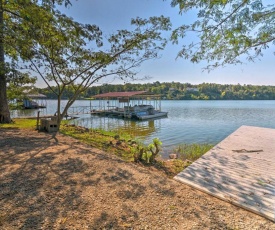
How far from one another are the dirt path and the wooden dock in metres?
0.24

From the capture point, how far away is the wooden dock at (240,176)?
2875 mm

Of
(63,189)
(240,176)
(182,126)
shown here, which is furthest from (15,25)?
(182,126)

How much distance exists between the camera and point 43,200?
263 centimetres

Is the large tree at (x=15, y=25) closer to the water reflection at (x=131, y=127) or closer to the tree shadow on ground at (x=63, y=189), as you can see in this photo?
the tree shadow on ground at (x=63, y=189)

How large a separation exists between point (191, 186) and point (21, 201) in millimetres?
2726

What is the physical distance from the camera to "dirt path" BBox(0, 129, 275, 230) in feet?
7.33

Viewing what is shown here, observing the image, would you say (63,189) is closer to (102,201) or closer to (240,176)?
(102,201)

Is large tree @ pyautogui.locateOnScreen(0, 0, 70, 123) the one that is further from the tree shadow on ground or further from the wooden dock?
the wooden dock

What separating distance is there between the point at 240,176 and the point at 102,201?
2881 mm

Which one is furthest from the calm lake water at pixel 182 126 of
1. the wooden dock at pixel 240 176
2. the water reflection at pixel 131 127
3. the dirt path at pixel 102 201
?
the dirt path at pixel 102 201

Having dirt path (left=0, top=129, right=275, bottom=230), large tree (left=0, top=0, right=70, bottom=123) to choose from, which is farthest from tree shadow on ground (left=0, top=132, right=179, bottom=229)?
large tree (left=0, top=0, right=70, bottom=123)

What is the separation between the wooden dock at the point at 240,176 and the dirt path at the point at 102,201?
241 mm

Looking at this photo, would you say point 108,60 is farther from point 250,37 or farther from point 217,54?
point 250,37

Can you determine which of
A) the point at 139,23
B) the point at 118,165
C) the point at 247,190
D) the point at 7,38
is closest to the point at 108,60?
the point at 139,23
